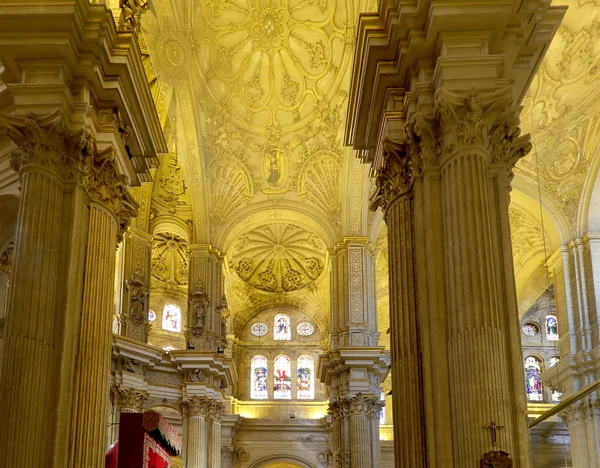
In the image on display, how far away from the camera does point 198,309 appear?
27984mm

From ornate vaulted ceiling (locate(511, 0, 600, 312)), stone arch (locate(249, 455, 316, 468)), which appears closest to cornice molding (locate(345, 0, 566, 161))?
ornate vaulted ceiling (locate(511, 0, 600, 312))

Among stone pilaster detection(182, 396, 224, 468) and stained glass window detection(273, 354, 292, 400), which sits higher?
stained glass window detection(273, 354, 292, 400)

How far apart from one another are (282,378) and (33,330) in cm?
2918

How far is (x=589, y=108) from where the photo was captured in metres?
24.3

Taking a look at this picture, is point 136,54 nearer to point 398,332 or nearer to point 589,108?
point 398,332

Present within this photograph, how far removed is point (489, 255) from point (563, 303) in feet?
51.0

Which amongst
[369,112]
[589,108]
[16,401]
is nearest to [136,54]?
[369,112]

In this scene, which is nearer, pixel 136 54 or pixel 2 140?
pixel 136 54

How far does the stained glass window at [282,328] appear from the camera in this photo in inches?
1597

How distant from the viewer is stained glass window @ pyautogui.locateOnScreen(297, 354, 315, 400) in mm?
39531

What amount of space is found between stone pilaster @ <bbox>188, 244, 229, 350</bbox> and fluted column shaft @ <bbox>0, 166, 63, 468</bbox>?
15.9 metres

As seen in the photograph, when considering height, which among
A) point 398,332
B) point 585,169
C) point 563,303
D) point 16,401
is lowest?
point 16,401

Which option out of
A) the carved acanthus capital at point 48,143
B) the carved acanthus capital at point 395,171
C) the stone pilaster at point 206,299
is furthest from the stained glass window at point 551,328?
the carved acanthus capital at point 48,143

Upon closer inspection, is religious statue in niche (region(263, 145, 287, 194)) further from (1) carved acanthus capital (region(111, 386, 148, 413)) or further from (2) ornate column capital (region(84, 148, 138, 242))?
(2) ornate column capital (region(84, 148, 138, 242))
